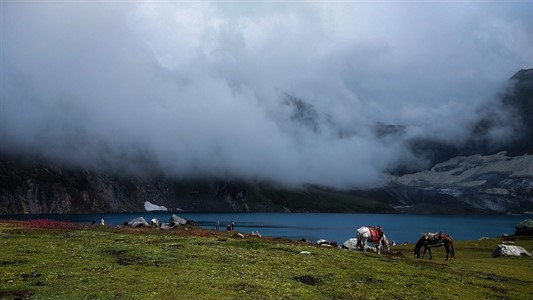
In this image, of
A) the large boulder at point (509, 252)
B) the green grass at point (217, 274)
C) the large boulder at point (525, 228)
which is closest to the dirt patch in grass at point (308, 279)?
the green grass at point (217, 274)

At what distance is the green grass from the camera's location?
86.4 feet

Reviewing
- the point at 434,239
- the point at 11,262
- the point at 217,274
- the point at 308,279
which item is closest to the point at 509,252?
the point at 434,239

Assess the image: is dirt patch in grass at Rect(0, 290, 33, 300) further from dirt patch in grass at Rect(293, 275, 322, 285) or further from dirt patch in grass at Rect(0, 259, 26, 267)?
dirt patch in grass at Rect(293, 275, 322, 285)

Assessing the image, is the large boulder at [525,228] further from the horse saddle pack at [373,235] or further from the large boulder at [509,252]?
the horse saddle pack at [373,235]

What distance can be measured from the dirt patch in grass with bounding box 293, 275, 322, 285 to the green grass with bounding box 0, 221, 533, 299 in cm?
9

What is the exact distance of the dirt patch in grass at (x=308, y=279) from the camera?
30.9 meters

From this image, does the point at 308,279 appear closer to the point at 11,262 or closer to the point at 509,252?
the point at 11,262

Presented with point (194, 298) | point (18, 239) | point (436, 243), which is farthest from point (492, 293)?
point (18, 239)

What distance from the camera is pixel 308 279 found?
31.8 meters

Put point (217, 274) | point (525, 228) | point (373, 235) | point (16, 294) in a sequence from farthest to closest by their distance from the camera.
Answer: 1. point (525, 228)
2. point (373, 235)
3. point (217, 274)
4. point (16, 294)

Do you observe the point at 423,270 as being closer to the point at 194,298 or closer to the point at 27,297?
the point at 194,298

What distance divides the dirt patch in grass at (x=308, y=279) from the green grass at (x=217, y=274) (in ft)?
0.28

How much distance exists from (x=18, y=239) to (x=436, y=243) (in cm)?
4769

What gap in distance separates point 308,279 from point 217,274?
20.6 feet
